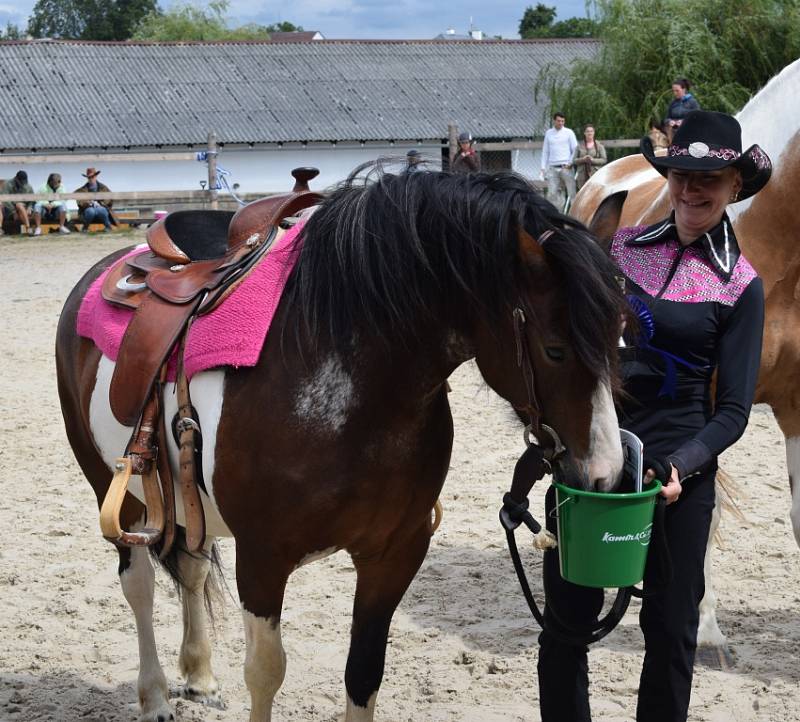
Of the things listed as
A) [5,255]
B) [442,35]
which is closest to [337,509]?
[5,255]

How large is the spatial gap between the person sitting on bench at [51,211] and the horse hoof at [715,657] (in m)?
16.7

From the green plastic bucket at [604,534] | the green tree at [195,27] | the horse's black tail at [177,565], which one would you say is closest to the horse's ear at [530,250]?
the green plastic bucket at [604,534]

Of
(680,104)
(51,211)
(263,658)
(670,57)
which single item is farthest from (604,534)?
(670,57)

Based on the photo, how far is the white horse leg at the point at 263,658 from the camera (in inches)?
100.0

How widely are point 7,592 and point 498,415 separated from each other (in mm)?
3449

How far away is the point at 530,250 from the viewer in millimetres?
2090

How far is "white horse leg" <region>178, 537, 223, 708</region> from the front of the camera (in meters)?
3.38

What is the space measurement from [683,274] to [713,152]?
0.29m

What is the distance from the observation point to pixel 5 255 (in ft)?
50.0

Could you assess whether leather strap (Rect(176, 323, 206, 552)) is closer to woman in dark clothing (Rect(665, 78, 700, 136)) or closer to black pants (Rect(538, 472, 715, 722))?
black pants (Rect(538, 472, 715, 722))

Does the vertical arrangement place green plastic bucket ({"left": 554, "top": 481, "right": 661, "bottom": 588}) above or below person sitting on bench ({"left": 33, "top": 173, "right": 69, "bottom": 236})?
above

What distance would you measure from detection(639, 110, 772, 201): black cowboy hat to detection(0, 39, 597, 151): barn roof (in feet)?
92.4

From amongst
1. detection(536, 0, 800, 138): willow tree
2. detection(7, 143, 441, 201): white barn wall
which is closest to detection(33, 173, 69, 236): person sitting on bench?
detection(7, 143, 441, 201): white barn wall

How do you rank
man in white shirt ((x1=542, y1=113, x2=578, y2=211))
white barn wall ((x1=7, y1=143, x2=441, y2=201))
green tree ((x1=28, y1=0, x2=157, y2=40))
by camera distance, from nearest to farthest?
man in white shirt ((x1=542, y1=113, x2=578, y2=211)), white barn wall ((x1=7, y1=143, x2=441, y2=201)), green tree ((x1=28, y1=0, x2=157, y2=40))
